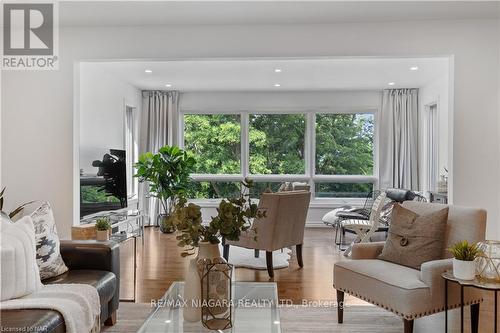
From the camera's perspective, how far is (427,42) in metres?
3.76

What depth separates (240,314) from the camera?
209 cm

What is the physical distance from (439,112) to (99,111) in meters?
5.05

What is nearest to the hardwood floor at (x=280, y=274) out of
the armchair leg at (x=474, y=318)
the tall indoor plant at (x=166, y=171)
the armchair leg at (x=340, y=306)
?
the armchair leg at (x=474, y=318)

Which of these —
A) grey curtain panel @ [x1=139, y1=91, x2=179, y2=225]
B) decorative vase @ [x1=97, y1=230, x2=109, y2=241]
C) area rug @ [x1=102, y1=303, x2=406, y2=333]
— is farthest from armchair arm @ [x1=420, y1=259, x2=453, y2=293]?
grey curtain panel @ [x1=139, y1=91, x2=179, y2=225]

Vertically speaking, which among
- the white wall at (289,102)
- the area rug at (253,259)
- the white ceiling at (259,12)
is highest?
the white ceiling at (259,12)

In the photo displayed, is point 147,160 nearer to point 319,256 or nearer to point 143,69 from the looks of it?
point 143,69

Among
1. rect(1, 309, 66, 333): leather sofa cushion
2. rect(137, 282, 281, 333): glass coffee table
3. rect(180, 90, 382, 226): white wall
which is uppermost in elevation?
rect(180, 90, 382, 226): white wall

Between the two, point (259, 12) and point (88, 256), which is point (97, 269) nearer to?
point (88, 256)

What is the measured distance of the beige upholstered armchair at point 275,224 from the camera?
385 cm

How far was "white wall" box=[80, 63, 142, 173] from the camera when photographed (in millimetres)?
4926

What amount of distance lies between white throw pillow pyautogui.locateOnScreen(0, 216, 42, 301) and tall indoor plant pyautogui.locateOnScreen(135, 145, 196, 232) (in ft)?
13.8

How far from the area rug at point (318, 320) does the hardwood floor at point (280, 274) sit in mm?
171

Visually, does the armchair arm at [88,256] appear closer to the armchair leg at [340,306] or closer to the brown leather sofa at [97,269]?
the brown leather sofa at [97,269]

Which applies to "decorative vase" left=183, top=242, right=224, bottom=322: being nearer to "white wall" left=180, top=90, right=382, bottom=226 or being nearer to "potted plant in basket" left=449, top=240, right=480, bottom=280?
"potted plant in basket" left=449, top=240, right=480, bottom=280
